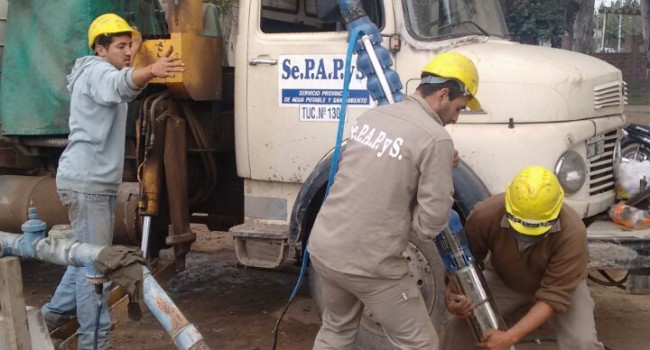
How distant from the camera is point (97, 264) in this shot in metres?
2.60

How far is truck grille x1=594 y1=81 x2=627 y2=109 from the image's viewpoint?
14.3 ft

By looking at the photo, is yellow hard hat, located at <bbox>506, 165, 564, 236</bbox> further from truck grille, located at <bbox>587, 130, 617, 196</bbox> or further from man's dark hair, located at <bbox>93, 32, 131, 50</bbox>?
man's dark hair, located at <bbox>93, 32, 131, 50</bbox>

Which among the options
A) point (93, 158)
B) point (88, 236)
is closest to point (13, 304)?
point (88, 236)

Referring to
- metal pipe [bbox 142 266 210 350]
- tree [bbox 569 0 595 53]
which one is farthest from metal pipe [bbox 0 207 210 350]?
tree [bbox 569 0 595 53]

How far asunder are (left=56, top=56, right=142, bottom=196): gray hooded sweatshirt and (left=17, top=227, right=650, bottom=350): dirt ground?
54.0 inches

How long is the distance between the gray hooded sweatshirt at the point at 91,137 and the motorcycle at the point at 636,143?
3.18 m

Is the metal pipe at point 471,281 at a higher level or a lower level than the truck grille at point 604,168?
lower

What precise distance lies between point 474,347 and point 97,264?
1.91 meters

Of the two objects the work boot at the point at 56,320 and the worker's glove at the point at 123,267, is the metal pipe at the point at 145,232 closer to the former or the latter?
the work boot at the point at 56,320

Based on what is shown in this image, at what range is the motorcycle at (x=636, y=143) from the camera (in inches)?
198

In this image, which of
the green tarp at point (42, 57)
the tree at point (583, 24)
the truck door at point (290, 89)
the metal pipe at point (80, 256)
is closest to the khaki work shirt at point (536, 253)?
the truck door at point (290, 89)

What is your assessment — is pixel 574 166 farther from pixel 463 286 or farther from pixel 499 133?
pixel 463 286

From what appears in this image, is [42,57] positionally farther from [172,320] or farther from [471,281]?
[471,281]

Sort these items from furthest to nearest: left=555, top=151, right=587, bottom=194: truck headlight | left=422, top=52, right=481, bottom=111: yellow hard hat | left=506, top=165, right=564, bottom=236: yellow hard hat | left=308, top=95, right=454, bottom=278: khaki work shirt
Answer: left=555, top=151, right=587, bottom=194: truck headlight < left=506, top=165, right=564, bottom=236: yellow hard hat < left=422, top=52, right=481, bottom=111: yellow hard hat < left=308, top=95, right=454, bottom=278: khaki work shirt
